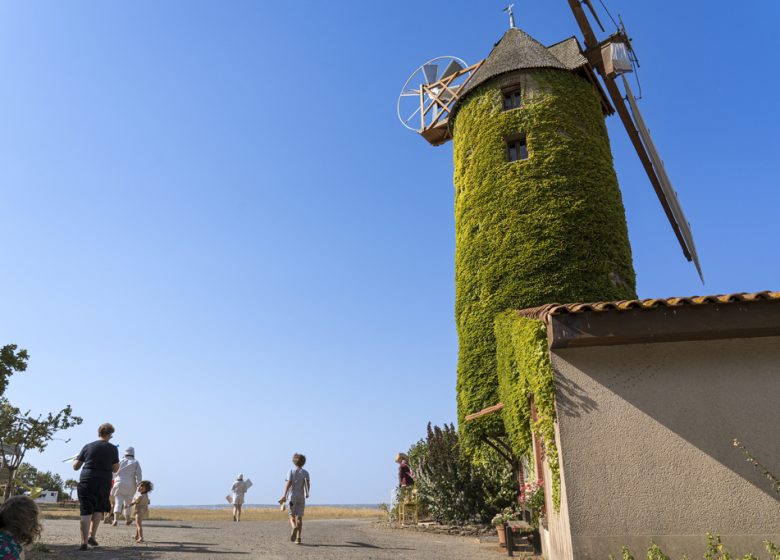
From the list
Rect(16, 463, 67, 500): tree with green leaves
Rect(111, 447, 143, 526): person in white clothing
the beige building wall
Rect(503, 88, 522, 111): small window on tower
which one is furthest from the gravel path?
Rect(16, 463, 67, 500): tree with green leaves

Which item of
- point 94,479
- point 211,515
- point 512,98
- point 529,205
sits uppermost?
point 512,98

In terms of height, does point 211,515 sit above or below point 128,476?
below

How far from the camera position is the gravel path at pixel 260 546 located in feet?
25.9

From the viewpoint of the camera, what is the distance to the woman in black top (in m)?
8.05

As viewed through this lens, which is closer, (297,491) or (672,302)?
(672,302)

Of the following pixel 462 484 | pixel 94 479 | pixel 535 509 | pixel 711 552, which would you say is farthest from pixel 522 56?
pixel 94 479

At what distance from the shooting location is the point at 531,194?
49.4 feet

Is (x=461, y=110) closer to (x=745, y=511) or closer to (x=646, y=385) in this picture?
(x=646, y=385)

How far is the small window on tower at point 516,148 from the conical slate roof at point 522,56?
2.46m

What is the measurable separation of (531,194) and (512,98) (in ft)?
12.3

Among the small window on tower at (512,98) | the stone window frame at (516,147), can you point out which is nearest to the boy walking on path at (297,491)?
the stone window frame at (516,147)

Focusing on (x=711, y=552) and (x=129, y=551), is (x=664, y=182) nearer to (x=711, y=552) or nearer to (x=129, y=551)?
(x=711, y=552)

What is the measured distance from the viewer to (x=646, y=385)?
668 cm

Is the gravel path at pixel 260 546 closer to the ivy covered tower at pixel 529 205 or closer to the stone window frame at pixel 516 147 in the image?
the ivy covered tower at pixel 529 205
